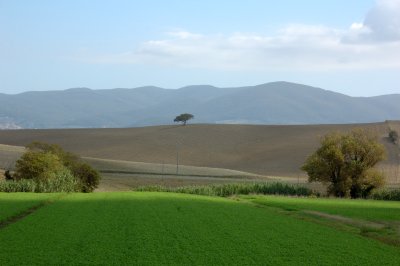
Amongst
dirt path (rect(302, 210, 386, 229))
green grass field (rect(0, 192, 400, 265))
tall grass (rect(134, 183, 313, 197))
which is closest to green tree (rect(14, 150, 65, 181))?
tall grass (rect(134, 183, 313, 197))

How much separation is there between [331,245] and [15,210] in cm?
2051

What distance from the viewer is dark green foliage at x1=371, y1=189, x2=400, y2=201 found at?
6769 cm

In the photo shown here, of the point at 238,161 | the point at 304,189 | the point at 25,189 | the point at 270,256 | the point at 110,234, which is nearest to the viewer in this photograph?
the point at 270,256

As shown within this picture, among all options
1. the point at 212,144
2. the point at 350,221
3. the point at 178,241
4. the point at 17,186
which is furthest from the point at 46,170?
the point at 212,144

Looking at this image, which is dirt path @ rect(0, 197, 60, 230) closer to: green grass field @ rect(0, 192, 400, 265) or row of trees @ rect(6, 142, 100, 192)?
green grass field @ rect(0, 192, 400, 265)

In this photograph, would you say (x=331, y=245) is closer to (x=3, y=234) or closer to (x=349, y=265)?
(x=349, y=265)

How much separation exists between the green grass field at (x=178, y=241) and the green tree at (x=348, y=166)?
37.5 metres

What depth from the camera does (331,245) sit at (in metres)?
23.5

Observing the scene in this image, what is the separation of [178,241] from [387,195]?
166 feet

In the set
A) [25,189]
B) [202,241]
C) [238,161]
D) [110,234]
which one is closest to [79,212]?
[110,234]

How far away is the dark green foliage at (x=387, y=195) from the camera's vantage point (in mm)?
67688

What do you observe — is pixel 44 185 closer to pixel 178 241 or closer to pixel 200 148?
pixel 178 241

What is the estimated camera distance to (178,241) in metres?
23.5

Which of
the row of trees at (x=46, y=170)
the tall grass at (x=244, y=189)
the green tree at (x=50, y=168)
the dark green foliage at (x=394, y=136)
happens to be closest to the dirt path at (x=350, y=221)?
the tall grass at (x=244, y=189)
